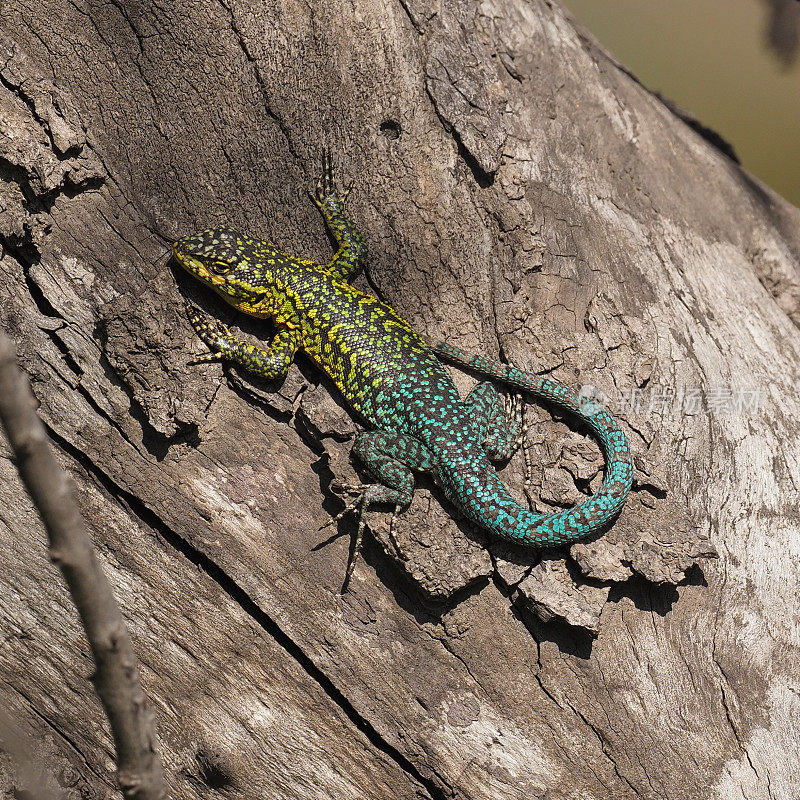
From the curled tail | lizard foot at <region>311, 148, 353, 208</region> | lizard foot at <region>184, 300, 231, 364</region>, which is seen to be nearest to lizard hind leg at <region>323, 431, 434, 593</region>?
the curled tail

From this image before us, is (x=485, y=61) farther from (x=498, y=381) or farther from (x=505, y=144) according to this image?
(x=498, y=381)

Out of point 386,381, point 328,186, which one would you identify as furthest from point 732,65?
point 386,381

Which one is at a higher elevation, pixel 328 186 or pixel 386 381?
pixel 328 186

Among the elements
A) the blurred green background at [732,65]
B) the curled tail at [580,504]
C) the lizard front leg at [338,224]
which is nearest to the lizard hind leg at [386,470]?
the curled tail at [580,504]

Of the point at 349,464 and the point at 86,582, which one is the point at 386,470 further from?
the point at 86,582

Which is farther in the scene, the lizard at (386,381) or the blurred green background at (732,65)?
the blurred green background at (732,65)

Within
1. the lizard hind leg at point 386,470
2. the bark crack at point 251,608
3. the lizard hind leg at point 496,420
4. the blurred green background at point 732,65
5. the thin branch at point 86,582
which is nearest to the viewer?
the thin branch at point 86,582

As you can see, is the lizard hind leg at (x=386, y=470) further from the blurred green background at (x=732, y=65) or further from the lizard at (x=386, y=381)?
the blurred green background at (x=732, y=65)

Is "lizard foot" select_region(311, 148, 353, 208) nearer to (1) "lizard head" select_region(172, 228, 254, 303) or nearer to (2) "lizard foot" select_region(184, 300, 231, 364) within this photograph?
(1) "lizard head" select_region(172, 228, 254, 303)
